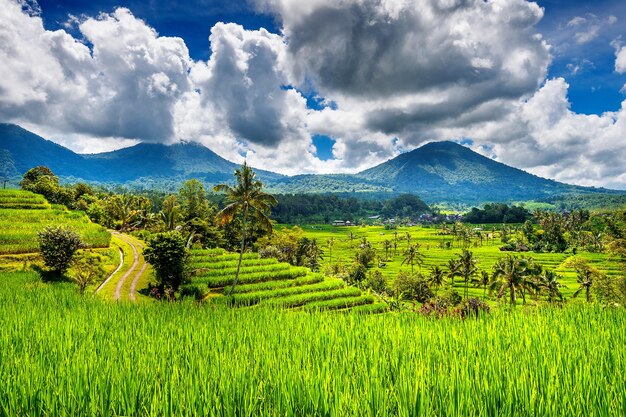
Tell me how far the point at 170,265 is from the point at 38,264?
11.1m

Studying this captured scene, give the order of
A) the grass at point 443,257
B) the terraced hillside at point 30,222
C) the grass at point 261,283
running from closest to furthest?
the terraced hillside at point 30,222 < the grass at point 261,283 < the grass at point 443,257

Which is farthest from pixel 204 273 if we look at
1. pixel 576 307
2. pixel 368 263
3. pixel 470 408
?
pixel 368 263

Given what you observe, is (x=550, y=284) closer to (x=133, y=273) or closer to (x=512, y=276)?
(x=512, y=276)

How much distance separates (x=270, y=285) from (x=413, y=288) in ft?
141

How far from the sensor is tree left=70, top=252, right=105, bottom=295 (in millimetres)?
30555

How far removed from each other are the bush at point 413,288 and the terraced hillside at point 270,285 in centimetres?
2990

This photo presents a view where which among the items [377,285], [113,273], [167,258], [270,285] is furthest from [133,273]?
[377,285]

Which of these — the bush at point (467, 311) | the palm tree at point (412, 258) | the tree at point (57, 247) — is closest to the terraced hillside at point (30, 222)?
the tree at point (57, 247)

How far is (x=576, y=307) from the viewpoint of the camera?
12109mm

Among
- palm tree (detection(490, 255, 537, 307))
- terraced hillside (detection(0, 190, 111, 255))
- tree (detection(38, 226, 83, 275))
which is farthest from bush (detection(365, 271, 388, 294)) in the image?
tree (detection(38, 226, 83, 275))

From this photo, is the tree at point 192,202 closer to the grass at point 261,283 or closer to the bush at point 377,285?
the grass at point 261,283

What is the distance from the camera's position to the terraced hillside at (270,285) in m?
36.1

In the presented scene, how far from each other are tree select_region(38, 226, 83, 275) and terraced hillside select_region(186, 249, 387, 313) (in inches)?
408

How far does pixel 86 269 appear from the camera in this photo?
33.5 meters
